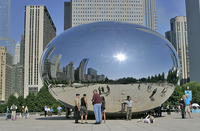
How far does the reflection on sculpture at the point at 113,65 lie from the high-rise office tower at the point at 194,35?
83.5 m

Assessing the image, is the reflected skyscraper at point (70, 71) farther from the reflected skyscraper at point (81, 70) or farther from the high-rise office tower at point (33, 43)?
the high-rise office tower at point (33, 43)

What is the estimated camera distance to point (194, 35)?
92688 mm

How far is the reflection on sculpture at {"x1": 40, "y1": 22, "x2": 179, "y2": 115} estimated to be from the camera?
1189cm

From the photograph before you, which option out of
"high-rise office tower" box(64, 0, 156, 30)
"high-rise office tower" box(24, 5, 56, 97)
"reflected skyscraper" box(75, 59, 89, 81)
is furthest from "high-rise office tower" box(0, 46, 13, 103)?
"reflected skyscraper" box(75, 59, 89, 81)

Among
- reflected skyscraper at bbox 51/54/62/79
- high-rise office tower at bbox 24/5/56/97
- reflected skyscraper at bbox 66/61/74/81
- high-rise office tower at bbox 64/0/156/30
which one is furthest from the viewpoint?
high-rise office tower at bbox 64/0/156/30

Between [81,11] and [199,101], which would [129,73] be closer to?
[199,101]

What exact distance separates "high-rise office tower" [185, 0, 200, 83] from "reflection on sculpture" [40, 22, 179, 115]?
83475mm

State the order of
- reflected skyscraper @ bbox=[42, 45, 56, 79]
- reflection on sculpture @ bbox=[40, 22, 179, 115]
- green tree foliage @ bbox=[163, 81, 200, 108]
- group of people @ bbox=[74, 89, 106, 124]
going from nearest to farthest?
group of people @ bbox=[74, 89, 106, 124], reflection on sculpture @ bbox=[40, 22, 179, 115], reflected skyscraper @ bbox=[42, 45, 56, 79], green tree foliage @ bbox=[163, 81, 200, 108]

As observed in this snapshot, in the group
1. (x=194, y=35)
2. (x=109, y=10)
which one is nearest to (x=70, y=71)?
(x=194, y=35)

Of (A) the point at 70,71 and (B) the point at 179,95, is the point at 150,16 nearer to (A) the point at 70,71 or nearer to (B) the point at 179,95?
(B) the point at 179,95

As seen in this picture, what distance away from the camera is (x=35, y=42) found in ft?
473

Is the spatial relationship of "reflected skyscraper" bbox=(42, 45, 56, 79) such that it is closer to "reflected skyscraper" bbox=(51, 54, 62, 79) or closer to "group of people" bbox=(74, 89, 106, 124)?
"reflected skyscraper" bbox=(51, 54, 62, 79)

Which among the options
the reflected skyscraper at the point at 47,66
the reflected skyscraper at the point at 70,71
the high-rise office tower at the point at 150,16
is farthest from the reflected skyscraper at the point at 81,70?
the high-rise office tower at the point at 150,16

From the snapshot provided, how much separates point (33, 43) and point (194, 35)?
314 feet
